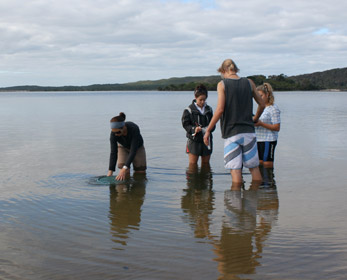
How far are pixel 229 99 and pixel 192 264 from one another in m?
2.76

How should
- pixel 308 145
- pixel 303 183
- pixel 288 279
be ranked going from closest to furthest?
pixel 288 279 < pixel 303 183 < pixel 308 145

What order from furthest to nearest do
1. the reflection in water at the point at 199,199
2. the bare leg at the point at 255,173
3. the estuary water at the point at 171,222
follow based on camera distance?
the bare leg at the point at 255,173, the reflection in water at the point at 199,199, the estuary water at the point at 171,222

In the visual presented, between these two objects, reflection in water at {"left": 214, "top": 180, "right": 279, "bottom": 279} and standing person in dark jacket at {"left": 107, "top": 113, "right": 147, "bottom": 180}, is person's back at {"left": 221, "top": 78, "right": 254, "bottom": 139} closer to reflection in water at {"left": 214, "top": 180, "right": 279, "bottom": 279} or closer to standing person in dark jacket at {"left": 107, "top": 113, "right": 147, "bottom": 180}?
reflection in water at {"left": 214, "top": 180, "right": 279, "bottom": 279}

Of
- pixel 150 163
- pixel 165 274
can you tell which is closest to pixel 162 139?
pixel 150 163

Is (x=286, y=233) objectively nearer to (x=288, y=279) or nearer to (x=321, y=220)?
(x=321, y=220)

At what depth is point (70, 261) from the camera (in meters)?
4.16

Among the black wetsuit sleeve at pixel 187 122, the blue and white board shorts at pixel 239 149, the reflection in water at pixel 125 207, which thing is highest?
the black wetsuit sleeve at pixel 187 122

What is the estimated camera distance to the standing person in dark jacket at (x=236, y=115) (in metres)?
6.06

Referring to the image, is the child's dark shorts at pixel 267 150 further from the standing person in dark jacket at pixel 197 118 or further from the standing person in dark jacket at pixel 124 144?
the standing person in dark jacket at pixel 124 144

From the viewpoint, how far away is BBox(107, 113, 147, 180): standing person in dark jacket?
23.9ft

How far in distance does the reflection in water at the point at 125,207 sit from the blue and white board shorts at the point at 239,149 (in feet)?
5.11

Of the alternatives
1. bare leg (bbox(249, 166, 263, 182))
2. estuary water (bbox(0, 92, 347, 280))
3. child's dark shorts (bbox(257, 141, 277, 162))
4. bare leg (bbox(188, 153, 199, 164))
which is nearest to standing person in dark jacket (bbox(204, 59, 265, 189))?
bare leg (bbox(249, 166, 263, 182))

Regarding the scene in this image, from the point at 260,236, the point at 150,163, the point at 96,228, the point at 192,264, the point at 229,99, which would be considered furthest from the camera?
the point at 150,163

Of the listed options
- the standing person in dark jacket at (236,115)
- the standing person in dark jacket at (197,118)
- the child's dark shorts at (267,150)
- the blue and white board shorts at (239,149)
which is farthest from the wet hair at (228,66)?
the child's dark shorts at (267,150)
